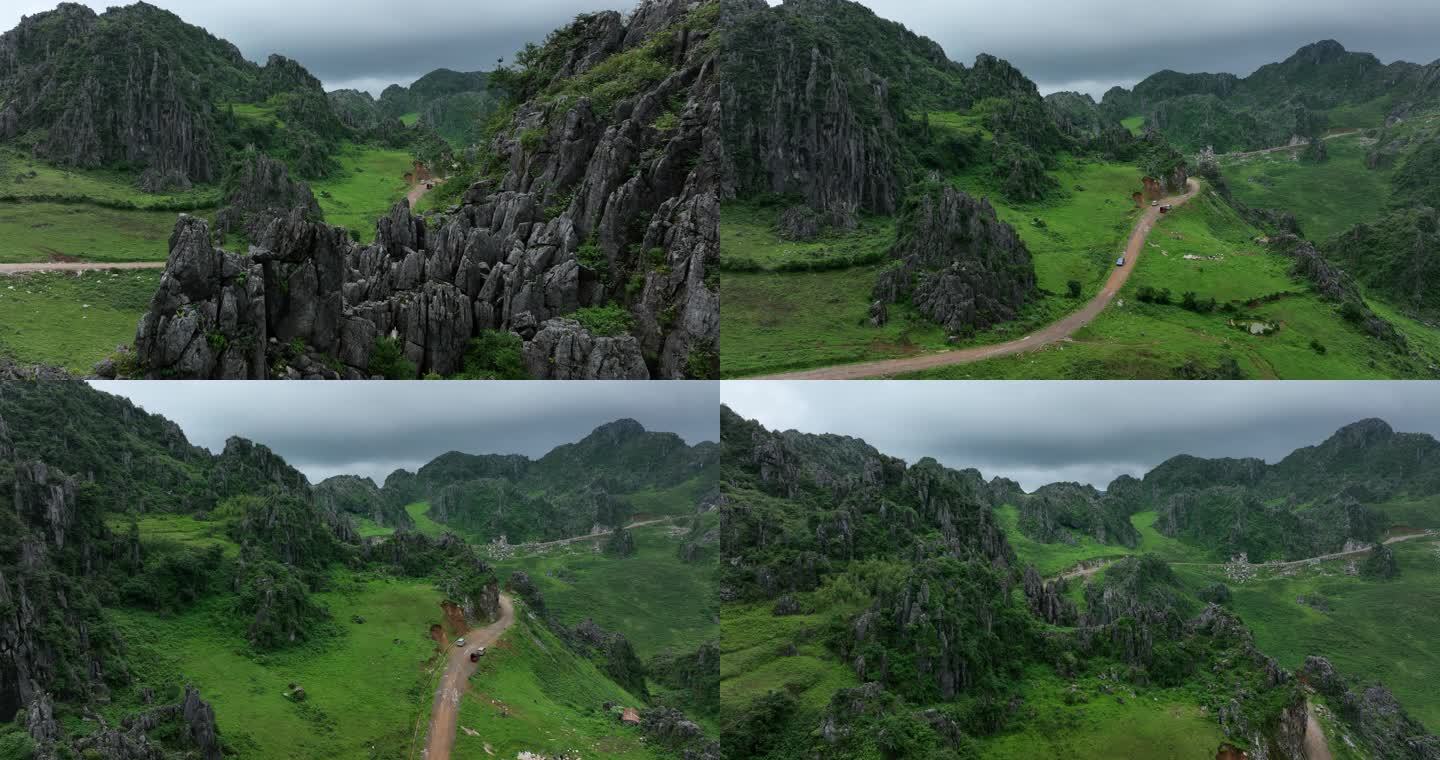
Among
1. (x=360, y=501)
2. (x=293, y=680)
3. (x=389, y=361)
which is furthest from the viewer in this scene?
(x=360, y=501)

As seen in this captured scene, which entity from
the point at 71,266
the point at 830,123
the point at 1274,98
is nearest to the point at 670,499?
the point at 830,123

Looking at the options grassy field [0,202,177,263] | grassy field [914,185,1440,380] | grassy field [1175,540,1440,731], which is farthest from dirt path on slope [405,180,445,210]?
grassy field [1175,540,1440,731]

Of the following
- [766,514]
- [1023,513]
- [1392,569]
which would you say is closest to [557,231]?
[766,514]

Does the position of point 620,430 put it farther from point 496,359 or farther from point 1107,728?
point 1107,728

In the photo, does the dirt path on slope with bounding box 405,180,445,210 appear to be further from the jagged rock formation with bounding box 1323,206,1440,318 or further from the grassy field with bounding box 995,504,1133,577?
the jagged rock formation with bounding box 1323,206,1440,318

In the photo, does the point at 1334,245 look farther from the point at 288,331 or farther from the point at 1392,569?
the point at 288,331

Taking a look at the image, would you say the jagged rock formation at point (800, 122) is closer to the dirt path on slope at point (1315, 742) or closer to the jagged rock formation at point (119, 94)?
the jagged rock formation at point (119, 94)
